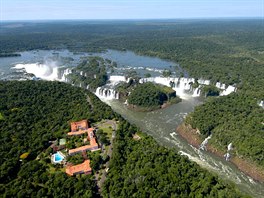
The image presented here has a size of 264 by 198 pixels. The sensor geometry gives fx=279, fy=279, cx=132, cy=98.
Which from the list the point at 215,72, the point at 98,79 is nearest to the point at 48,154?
the point at 98,79

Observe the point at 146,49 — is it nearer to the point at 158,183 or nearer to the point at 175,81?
the point at 175,81

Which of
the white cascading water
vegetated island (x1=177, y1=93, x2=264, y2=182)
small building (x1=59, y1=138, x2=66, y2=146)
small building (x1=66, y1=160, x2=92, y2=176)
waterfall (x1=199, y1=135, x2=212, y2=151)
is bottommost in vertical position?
the white cascading water

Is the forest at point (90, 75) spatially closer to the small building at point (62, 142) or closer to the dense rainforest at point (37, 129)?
the dense rainforest at point (37, 129)

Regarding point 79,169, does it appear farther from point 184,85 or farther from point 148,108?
point 184,85

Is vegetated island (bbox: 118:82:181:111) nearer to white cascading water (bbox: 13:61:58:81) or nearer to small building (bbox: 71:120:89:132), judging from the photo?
small building (bbox: 71:120:89:132)

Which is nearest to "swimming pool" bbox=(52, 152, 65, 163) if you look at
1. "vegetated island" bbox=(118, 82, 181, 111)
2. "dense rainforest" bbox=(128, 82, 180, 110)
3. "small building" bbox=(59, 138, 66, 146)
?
"small building" bbox=(59, 138, 66, 146)

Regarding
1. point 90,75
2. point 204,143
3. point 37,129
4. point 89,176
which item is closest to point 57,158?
point 89,176
